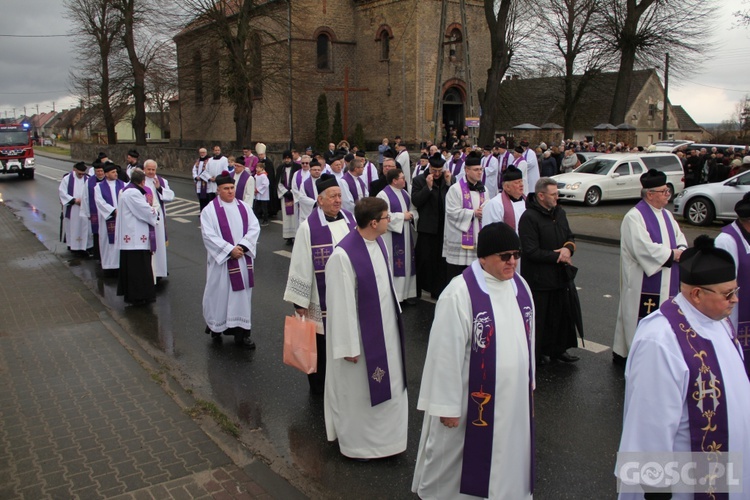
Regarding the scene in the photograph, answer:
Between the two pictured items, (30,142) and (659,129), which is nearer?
(30,142)

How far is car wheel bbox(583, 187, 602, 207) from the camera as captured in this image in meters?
20.4

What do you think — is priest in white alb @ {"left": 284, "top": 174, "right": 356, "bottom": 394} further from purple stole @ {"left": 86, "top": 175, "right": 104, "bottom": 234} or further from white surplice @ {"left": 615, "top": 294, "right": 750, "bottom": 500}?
purple stole @ {"left": 86, "top": 175, "right": 104, "bottom": 234}

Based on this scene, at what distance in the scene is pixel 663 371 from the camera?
283 cm

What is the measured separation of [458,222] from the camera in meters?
8.14

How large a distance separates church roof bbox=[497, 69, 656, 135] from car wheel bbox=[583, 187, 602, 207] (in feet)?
93.0

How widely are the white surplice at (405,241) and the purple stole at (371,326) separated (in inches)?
163

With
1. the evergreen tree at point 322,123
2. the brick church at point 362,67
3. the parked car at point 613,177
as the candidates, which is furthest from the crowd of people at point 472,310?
the evergreen tree at point 322,123

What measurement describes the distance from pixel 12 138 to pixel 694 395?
39664mm

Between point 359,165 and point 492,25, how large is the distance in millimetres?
17408

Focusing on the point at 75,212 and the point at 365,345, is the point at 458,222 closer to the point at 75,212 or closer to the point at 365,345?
the point at 365,345

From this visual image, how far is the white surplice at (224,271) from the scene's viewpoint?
7.12 meters

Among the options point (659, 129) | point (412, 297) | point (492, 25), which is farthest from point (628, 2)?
point (412, 297)

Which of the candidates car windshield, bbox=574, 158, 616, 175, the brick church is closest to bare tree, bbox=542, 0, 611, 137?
the brick church

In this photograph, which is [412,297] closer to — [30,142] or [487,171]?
[487,171]
